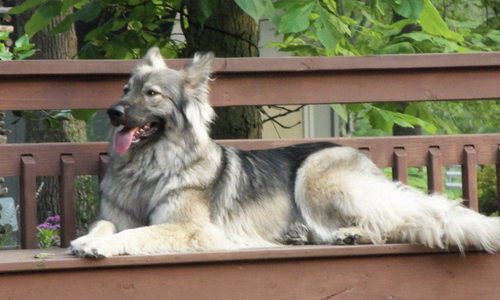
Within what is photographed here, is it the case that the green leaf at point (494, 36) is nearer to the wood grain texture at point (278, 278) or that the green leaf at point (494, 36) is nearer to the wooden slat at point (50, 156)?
the wood grain texture at point (278, 278)

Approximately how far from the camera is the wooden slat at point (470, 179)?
4.76 m

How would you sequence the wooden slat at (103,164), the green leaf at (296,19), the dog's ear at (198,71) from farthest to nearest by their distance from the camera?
1. the green leaf at (296,19)
2. the wooden slat at (103,164)
3. the dog's ear at (198,71)

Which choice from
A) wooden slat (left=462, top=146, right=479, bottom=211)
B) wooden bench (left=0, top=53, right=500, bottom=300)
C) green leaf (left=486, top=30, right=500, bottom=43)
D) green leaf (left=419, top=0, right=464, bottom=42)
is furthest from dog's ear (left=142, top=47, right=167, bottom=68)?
green leaf (left=486, top=30, right=500, bottom=43)

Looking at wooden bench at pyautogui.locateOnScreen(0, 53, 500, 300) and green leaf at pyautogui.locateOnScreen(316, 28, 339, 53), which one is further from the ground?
green leaf at pyautogui.locateOnScreen(316, 28, 339, 53)

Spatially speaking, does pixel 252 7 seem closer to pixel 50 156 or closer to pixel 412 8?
pixel 412 8

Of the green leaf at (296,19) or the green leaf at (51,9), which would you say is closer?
the green leaf at (296,19)

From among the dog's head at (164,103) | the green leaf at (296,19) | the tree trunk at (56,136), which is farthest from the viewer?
the tree trunk at (56,136)

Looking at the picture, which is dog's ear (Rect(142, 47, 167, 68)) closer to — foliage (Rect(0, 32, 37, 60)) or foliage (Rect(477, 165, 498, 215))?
foliage (Rect(0, 32, 37, 60))

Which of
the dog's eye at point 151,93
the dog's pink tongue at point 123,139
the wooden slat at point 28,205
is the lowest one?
the wooden slat at point 28,205

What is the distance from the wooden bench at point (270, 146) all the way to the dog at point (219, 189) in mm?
211

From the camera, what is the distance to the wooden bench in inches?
136

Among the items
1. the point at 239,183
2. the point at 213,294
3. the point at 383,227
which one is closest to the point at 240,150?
the point at 239,183

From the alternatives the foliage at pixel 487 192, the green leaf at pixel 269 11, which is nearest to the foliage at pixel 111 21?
the green leaf at pixel 269 11

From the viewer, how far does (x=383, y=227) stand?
4.11 metres
